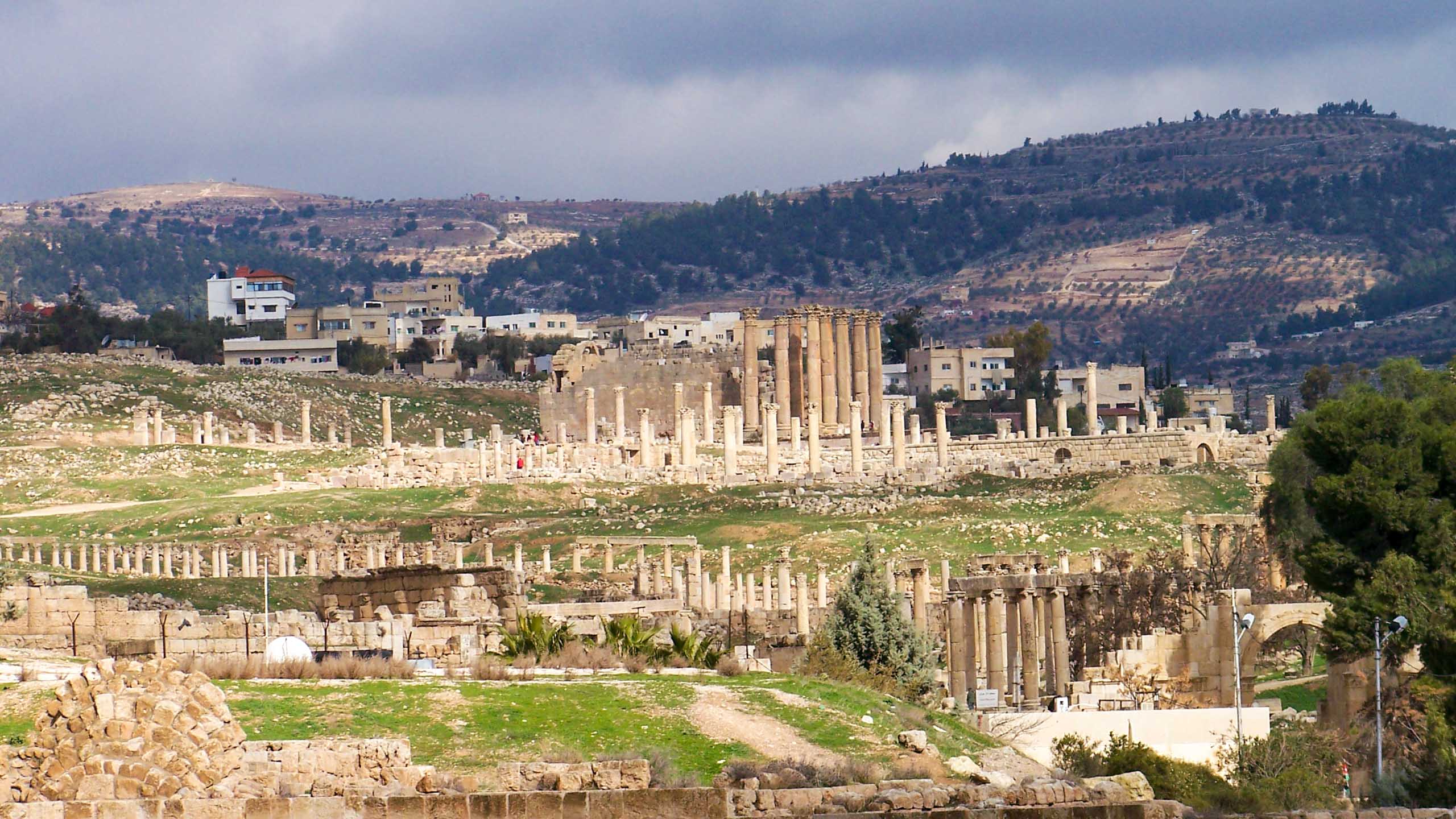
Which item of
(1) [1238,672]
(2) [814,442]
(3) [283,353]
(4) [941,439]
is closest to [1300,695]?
(1) [1238,672]

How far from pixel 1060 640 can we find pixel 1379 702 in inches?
419

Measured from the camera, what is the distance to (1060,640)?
1731 inches

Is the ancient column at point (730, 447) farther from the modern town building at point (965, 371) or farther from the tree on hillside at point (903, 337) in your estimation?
the tree on hillside at point (903, 337)

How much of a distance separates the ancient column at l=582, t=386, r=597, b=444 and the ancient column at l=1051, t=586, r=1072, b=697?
55117 millimetres

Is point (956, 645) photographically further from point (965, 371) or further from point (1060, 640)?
point (965, 371)

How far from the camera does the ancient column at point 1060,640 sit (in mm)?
42969

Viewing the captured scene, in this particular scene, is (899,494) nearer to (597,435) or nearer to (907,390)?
(597,435)

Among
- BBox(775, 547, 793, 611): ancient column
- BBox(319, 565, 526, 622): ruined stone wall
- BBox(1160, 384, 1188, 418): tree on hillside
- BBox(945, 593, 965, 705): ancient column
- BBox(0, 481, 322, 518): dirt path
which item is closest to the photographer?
BBox(319, 565, 526, 622): ruined stone wall

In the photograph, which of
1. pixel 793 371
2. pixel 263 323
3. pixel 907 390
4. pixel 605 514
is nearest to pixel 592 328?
pixel 263 323

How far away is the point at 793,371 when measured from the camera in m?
120

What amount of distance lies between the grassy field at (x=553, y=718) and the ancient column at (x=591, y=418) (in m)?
71.3

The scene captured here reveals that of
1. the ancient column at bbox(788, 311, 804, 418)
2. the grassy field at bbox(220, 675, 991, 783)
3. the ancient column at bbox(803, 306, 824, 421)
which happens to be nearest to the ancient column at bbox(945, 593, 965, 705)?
the grassy field at bbox(220, 675, 991, 783)

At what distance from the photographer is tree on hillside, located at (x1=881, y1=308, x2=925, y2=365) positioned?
549ft

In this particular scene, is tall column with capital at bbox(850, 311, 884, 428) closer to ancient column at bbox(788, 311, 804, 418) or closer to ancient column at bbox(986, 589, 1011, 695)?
ancient column at bbox(788, 311, 804, 418)
